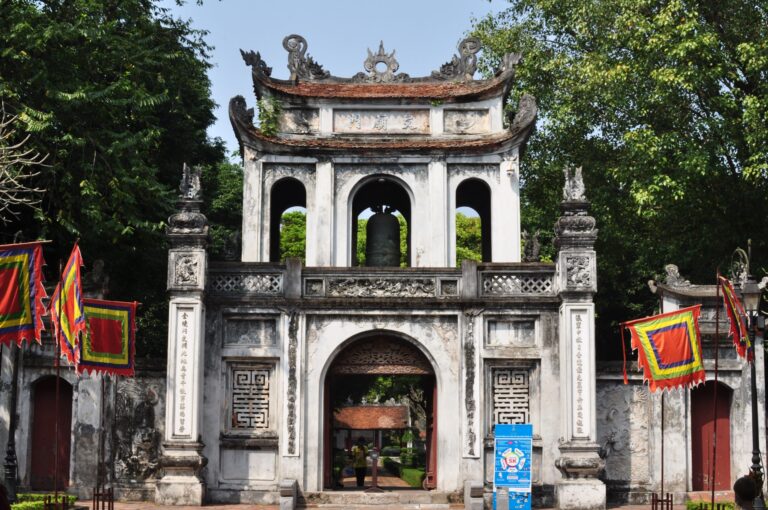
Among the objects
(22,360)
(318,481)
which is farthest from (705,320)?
(22,360)

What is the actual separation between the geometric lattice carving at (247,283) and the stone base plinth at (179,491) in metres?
4.02

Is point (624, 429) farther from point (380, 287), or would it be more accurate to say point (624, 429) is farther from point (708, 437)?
point (380, 287)

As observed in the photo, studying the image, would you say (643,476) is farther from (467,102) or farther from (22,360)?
(22,360)

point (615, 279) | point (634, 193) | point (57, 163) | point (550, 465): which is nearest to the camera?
point (550, 465)

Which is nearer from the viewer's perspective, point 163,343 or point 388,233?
point 388,233

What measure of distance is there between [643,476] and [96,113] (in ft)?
49.6

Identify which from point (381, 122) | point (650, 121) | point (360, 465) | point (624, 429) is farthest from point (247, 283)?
point (650, 121)

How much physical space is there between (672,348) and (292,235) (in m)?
34.1

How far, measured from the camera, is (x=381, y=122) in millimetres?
24156

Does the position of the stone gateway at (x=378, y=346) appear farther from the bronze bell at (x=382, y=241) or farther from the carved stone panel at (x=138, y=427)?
the carved stone panel at (x=138, y=427)

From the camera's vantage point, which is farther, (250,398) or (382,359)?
(382,359)

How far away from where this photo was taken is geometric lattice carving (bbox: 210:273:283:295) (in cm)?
2178

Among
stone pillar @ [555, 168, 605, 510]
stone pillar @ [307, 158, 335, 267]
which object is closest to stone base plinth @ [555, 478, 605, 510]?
stone pillar @ [555, 168, 605, 510]

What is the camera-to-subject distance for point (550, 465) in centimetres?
2122
